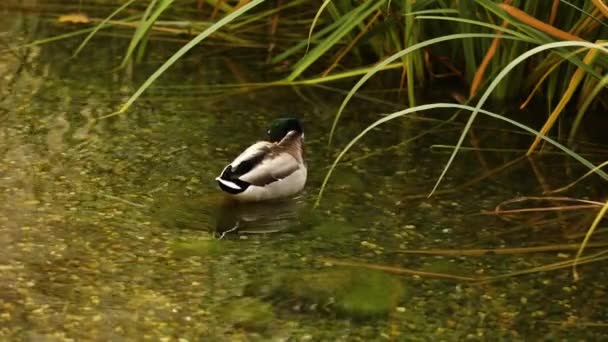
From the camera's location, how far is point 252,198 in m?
4.50

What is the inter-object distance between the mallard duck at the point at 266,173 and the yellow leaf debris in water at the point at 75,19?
2.11 meters

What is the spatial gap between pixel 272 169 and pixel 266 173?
0.03 meters

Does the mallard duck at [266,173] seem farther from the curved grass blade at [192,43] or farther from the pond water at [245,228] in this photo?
the curved grass blade at [192,43]

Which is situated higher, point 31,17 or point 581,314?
point 31,17

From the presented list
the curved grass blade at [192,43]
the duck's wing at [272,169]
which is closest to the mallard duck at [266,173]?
the duck's wing at [272,169]

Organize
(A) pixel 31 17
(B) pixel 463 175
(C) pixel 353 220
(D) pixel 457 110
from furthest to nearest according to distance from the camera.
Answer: (A) pixel 31 17 < (D) pixel 457 110 < (B) pixel 463 175 < (C) pixel 353 220

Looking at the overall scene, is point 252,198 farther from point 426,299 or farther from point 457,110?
point 457,110

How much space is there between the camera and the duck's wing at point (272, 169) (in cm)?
450

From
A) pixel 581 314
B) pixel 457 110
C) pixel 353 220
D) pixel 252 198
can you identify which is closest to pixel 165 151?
pixel 252 198

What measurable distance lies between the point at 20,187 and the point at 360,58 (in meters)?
2.01

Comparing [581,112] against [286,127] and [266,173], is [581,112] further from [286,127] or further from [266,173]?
[266,173]

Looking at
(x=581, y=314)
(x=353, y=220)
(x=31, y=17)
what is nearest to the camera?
(x=581, y=314)

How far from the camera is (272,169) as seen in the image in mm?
4551

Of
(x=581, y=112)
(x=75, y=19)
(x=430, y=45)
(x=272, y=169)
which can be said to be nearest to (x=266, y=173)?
(x=272, y=169)
